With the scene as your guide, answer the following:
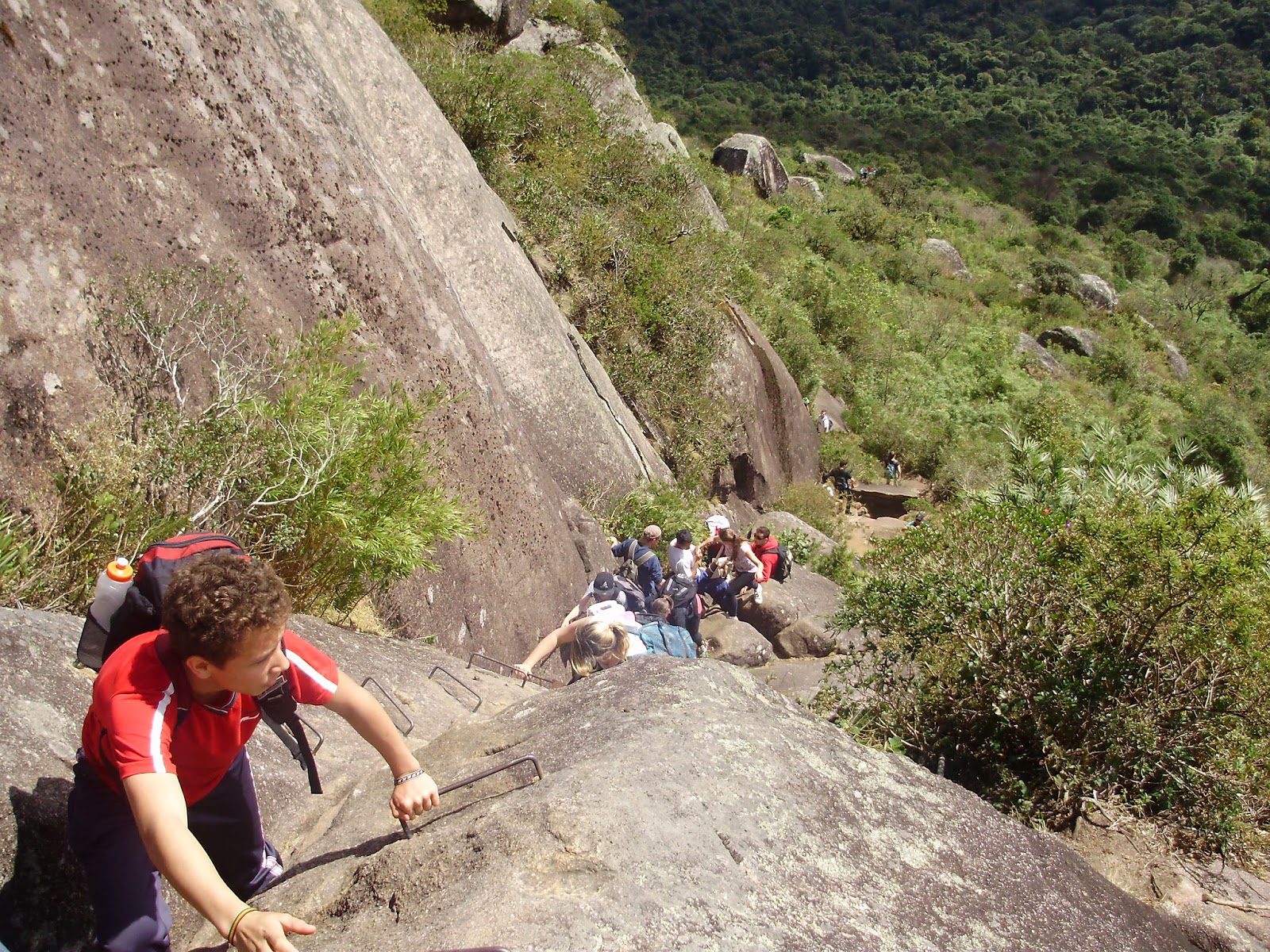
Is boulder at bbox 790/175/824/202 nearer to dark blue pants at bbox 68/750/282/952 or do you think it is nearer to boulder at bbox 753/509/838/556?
boulder at bbox 753/509/838/556

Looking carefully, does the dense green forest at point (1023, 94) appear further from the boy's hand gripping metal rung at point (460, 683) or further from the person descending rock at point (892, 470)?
the boy's hand gripping metal rung at point (460, 683)

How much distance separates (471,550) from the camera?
690 centimetres

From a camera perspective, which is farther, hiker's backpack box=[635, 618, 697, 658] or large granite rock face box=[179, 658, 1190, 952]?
hiker's backpack box=[635, 618, 697, 658]

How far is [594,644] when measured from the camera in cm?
486

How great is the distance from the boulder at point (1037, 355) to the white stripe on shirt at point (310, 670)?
105ft

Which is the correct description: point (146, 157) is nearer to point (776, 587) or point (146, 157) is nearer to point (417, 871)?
point (417, 871)

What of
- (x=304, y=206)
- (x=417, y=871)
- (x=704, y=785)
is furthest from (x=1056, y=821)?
(x=304, y=206)

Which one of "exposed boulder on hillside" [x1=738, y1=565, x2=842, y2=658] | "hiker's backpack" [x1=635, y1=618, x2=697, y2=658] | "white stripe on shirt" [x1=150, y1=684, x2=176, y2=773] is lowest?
"exposed boulder on hillside" [x1=738, y1=565, x2=842, y2=658]

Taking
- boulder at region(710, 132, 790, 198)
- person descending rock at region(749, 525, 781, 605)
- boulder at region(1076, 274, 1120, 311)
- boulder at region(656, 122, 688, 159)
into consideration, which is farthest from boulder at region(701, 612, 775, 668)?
boulder at region(1076, 274, 1120, 311)

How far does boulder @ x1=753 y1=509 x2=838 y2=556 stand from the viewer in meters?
14.6

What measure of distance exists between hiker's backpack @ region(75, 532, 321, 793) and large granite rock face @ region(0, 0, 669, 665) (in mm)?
2359

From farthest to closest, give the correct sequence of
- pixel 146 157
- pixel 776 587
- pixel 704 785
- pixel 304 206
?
pixel 776 587 → pixel 304 206 → pixel 146 157 → pixel 704 785

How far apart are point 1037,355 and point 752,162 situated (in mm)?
11806

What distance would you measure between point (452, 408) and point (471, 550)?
1.03m
